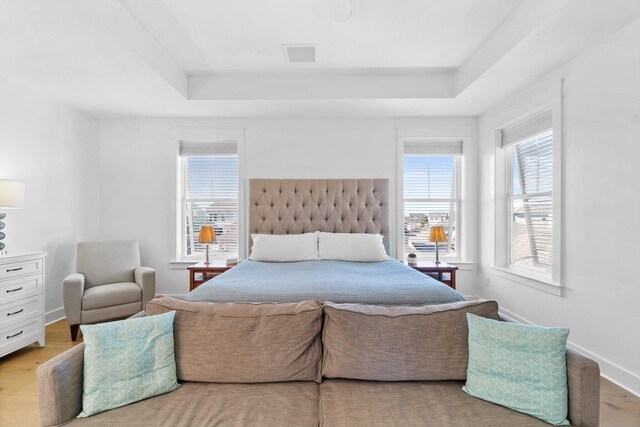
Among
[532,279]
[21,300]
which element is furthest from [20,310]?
[532,279]

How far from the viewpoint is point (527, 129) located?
3.35 meters

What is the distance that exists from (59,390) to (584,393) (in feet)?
6.44

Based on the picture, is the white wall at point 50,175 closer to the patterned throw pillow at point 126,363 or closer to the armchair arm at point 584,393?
the patterned throw pillow at point 126,363

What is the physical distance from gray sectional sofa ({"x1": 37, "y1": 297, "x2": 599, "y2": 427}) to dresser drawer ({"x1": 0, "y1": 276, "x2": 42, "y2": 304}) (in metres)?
1.91

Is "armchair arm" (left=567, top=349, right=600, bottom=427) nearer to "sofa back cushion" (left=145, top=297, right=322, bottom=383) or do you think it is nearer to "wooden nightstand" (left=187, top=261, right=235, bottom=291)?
"sofa back cushion" (left=145, top=297, right=322, bottom=383)

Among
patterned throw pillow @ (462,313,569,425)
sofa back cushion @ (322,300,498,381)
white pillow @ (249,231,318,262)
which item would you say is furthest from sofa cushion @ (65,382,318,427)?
white pillow @ (249,231,318,262)

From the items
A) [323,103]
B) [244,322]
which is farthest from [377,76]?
[244,322]

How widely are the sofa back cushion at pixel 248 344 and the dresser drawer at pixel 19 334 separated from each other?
2.11 meters

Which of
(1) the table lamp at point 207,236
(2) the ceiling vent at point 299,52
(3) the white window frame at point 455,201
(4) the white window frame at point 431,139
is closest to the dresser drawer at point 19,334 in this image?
(1) the table lamp at point 207,236

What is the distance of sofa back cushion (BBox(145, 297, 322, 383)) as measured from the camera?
1.48 m

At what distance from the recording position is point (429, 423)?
3.90 ft

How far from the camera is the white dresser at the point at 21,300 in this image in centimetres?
257

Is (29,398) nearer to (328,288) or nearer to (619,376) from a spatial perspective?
(328,288)

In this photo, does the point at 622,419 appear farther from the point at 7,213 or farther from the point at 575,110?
the point at 7,213
